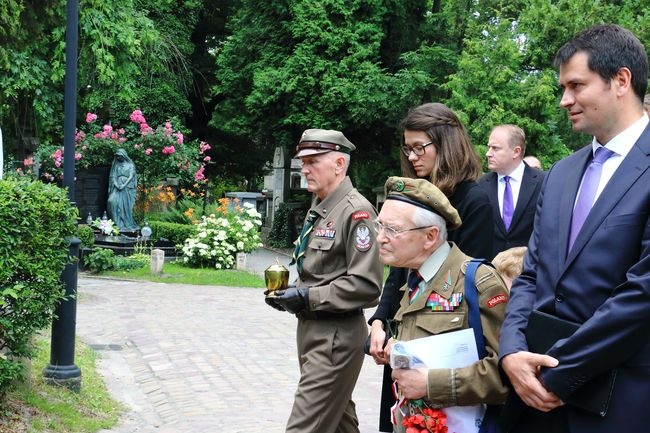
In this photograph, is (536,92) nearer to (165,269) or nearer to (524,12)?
(524,12)

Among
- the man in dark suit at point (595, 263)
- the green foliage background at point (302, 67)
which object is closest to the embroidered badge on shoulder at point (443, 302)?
the man in dark suit at point (595, 263)

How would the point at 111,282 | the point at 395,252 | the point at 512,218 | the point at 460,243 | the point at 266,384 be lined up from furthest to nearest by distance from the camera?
the point at 111,282, the point at 266,384, the point at 512,218, the point at 460,243, the point at 395,252

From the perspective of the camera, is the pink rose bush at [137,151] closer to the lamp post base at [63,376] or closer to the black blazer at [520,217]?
the lamp post base at [63,376]

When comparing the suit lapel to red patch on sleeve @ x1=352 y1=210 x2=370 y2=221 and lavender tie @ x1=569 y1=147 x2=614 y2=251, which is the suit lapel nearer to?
lavender tie @ x1=569 y1=147 x2=614 y2=251

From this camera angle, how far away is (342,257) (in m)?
4.45

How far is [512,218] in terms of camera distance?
5953 mm

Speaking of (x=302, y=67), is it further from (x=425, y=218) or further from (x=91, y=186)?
(x=425, y=218)

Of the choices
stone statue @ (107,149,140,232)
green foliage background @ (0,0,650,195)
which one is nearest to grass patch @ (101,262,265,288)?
stone statue @ (107,149,140,232)

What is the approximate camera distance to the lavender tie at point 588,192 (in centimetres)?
272

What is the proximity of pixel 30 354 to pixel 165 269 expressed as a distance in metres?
11.6

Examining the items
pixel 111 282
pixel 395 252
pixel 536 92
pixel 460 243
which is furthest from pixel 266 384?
pixel 536 92

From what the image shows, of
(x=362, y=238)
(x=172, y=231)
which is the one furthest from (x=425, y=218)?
(x=172, y=231)

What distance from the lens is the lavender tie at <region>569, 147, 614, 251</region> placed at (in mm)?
2719

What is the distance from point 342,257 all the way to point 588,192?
1884 mm
